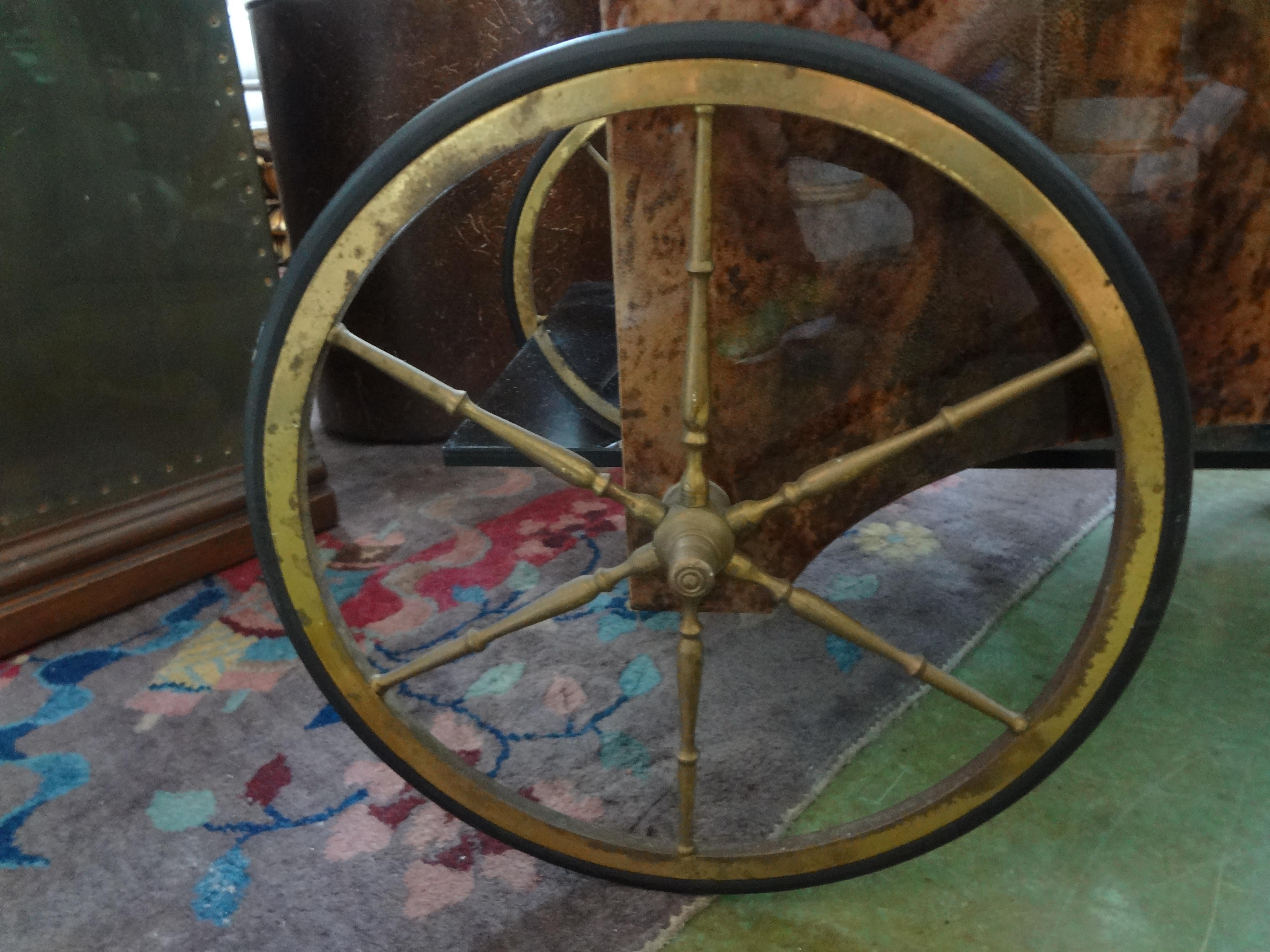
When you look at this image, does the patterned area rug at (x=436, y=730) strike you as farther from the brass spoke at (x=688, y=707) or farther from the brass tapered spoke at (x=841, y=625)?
the brass tapered spoke at (x=841, y=625)

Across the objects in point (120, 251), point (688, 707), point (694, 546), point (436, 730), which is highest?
point (120, 251)

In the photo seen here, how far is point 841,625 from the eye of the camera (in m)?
0.78

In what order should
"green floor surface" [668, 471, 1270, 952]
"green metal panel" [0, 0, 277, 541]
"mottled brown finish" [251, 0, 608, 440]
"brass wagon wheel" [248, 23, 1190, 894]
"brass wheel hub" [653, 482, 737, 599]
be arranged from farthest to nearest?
"mottled brown finish" [251, 0, 608, 440] → "green metal panel" [0, 0, 277, 541] → "green floor surface" [668, 471, 1270, 952] → "brass wheel hub" [653, 482, 737, 599] → "brass wagon wheel" [248, 23, 1190, 894]

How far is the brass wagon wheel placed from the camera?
24.5 inches

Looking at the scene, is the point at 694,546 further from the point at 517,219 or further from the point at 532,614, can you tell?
the point at 517,219

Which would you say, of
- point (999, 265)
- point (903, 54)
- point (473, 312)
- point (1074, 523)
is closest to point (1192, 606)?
point (1074, 523)

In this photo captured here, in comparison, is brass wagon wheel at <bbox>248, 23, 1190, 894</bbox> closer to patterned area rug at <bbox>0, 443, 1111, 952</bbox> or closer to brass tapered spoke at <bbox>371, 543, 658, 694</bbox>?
brass tapered spoke at <bbox>371, 543, 658, 694</bbox>

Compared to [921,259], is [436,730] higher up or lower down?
lower down

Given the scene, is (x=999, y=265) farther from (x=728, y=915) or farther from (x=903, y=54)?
(x=728, y=915)

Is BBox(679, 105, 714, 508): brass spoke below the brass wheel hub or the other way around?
the other way around

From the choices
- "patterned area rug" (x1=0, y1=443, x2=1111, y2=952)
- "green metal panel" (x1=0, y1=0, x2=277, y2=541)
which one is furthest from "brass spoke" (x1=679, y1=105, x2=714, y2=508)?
"green metal panel" (x1=0, y1=0, x2=277, y2=541)

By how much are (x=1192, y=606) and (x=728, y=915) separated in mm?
835

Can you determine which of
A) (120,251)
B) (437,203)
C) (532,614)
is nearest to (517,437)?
(532,614)

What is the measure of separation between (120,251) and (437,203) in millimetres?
626
